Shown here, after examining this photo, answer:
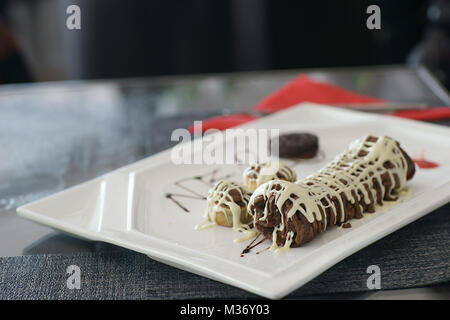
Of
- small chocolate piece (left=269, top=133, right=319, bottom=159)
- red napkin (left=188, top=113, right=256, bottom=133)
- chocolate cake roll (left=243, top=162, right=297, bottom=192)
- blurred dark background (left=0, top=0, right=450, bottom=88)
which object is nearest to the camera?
chocolate cake roll (left=243, top=162, right=297, bottom=192)

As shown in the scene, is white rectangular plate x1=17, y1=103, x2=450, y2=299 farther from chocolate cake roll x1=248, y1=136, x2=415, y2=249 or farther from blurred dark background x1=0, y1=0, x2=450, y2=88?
blurred dark background x1=0, y1=0, x2=450, y2=88

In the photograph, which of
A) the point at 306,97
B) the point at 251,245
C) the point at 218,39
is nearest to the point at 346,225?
the point at 251,245

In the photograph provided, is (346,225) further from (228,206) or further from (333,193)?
(228,206)

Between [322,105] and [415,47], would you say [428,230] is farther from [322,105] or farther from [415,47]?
[415,47]

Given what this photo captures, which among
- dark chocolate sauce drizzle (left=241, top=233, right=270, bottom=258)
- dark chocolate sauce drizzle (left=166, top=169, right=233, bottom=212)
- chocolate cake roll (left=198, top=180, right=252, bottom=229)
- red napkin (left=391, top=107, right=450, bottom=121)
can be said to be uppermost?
red napkin (left=391, top=107, right=450, bottom=121)

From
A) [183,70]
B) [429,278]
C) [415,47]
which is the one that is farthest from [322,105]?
[415,47]

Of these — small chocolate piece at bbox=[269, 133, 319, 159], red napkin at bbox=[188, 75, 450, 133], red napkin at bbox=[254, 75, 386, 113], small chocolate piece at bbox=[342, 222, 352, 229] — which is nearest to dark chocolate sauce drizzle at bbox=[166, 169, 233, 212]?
small chocolate piece at bbox=[269, 133, 319, 159]
